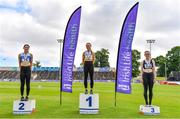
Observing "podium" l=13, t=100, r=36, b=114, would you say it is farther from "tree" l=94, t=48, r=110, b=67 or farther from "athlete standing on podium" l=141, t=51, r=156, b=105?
"tree" l=94, t=48, r=110, b=67

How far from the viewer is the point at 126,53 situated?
14695 mm

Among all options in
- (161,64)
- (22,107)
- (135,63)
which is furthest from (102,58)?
(22,107)

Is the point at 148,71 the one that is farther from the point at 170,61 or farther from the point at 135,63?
the point at 170,61

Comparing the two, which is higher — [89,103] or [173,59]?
[173,59]

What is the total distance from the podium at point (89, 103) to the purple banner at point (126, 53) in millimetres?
2065

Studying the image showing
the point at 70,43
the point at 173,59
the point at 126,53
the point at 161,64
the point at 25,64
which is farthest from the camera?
the point at 161,64

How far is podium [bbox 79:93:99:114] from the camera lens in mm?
12820

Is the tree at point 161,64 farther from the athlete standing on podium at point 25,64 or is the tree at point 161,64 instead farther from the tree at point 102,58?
the athlete standing on podium at point 25,64

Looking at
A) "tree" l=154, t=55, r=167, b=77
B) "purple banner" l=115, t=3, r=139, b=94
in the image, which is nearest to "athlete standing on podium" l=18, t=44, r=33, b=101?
"purple banner" l=115, t=3, r=139, b=94

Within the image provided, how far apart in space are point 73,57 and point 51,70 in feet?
300

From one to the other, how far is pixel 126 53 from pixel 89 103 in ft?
9.25

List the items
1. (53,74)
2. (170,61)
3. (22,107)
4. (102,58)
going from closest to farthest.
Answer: (22,107) < (53,74) < (170,61) < (102,58)

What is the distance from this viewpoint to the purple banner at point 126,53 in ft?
48.1

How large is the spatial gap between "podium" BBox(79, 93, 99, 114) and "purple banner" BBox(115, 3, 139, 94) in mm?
2065
